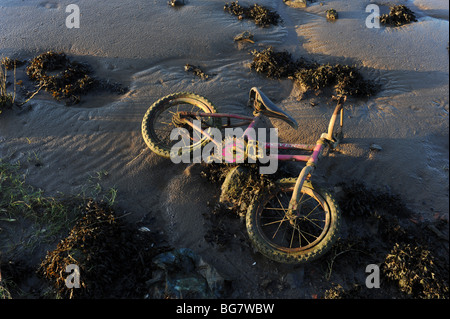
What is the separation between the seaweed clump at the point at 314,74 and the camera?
5770 mm

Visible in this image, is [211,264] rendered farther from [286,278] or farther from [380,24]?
[380,24]

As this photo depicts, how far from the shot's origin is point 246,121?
4543 mm

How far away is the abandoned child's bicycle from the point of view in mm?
3529

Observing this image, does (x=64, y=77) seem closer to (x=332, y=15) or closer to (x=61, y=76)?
(x=61, y=76)

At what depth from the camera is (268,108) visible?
13.2 ft

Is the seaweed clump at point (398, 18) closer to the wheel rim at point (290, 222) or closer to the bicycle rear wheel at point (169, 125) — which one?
the bicycle rear wheel at point (169, 125)

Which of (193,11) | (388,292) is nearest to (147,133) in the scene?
(388,292)

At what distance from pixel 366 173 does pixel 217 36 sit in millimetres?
4377

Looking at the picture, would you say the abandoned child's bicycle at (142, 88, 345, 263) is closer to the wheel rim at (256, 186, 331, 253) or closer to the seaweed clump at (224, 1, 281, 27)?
the wheel rim at (256, 186, 331, 253)

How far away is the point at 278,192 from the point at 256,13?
17.6 feet

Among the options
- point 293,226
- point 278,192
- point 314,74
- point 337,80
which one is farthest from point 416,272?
point 314,74

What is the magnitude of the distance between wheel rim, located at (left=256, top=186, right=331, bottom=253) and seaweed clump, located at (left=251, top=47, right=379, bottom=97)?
2.54 m

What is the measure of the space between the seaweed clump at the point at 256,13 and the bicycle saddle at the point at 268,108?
3.96 metres
